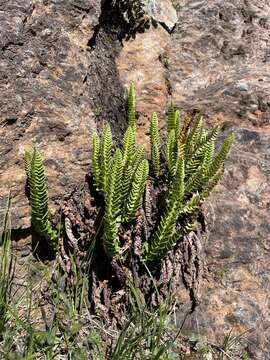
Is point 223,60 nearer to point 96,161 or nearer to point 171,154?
point 171,154

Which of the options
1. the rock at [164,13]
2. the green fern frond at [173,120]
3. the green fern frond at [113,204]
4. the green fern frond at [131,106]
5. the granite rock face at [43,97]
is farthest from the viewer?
the rock at [164,13]

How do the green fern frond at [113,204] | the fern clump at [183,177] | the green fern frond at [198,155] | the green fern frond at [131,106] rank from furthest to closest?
the green fern frond at [131,106]
the green fern frond at [198,155]
the fern clump at [183,177]
the green fern frond at [113,204]

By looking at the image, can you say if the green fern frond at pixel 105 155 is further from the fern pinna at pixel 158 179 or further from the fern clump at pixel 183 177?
the fern clump at pixel 183 177

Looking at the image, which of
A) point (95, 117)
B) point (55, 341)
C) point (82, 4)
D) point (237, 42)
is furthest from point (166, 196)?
point (237, 42)

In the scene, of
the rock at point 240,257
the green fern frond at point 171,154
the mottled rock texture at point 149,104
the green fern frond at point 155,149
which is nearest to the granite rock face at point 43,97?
the mottled rock texture at point 149,104

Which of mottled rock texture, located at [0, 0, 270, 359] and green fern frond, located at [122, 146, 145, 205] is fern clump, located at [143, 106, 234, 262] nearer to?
green fern frond, located at [122, 146, 145, 205]

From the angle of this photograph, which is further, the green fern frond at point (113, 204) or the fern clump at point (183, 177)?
the fern clump at point (183, 177)

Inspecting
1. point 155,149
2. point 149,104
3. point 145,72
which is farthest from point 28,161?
point 145,72
